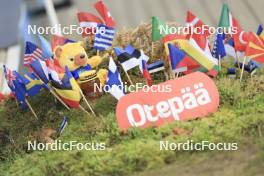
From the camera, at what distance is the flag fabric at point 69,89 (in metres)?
4.16

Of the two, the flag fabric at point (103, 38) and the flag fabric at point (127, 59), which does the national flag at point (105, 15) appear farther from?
the flag fabric at point (127, 59)

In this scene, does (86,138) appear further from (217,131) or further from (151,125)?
(217,131)

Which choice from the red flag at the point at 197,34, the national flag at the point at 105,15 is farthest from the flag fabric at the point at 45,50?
the red flag at the point at 197,34

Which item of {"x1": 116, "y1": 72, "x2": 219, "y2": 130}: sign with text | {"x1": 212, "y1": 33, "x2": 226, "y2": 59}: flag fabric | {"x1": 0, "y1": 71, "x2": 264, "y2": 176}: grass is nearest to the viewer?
{"x1": 0, "y1": 71, "x2": 264, "y2": 176}: grass

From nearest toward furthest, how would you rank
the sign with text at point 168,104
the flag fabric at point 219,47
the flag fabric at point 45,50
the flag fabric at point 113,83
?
the sign with text at point 168,104, the flag fabric at point 113,83, the flag fabric at point 219,47, the flag fabric at point 45,50

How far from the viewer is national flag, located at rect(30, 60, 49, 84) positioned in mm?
4207

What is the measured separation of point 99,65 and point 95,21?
1.08 feet

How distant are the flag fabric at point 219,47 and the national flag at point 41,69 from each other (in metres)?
1.17

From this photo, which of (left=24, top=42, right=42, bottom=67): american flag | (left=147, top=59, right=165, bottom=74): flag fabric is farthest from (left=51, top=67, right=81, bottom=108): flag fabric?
(left=147, top=59, right=165, bottom=74): flag fabric

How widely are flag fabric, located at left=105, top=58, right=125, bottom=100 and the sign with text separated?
0.13 metres

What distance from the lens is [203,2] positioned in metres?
6.95

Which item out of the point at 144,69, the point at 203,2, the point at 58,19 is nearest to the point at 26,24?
the point at 58,19

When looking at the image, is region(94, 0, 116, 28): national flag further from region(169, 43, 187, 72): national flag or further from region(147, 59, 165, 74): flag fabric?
region(169, 43, 187, 72): national flag

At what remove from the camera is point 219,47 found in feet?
14.4
